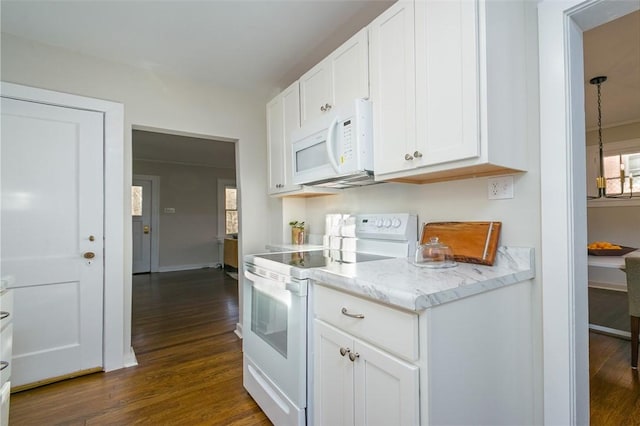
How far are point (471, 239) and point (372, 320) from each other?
69 cm

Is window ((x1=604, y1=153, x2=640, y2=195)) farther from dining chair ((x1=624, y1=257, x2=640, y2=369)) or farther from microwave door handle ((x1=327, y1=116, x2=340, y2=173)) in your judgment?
microwave door handle ((x1=327, y1=116, x2=340, y2=173))

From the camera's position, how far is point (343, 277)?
1.17 m

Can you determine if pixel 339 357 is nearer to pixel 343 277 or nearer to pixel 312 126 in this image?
pixel 343 277

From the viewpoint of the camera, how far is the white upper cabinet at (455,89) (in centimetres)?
111

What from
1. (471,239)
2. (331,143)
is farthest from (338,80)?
(471,239)

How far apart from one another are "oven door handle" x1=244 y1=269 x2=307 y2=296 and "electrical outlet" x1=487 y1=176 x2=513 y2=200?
958 mm

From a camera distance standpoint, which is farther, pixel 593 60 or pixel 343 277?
pixel 593 60

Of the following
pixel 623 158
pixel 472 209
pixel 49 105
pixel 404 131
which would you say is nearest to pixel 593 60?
pixel 472 209

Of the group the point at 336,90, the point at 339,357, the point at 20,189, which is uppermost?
the point at 336,90

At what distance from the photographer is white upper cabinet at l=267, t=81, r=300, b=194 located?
2.19 m

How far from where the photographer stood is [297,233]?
103 inches

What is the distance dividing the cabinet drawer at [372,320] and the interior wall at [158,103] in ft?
5.54

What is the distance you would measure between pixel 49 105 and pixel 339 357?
2.52m

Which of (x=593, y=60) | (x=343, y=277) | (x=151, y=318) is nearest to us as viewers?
(x=343, y=277)
